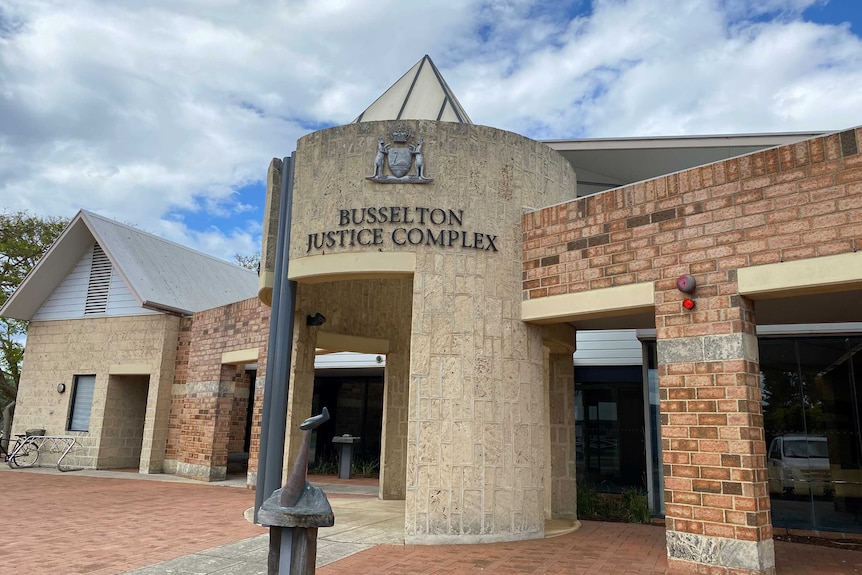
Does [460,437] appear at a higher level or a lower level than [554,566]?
higher

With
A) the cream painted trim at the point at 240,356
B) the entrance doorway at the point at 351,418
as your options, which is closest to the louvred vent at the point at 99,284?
the cream painted trim at the point at 240,356

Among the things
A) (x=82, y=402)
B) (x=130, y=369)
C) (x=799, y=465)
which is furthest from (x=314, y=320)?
(x=82, y=402)

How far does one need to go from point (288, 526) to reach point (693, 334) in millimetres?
4272

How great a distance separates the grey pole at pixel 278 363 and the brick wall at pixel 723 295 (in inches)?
172

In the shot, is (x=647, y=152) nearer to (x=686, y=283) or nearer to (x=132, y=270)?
(x=686, y=283)

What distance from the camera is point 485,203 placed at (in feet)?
26.5

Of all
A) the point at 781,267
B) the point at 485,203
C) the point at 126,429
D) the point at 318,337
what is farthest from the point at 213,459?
the point at 781,267

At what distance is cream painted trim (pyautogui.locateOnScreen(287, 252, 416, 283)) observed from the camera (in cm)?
784

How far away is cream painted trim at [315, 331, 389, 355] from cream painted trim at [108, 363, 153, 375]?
703 cm

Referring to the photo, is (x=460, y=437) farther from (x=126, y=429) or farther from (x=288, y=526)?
(x=126, y=429)

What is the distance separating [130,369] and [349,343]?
7991 millimetres

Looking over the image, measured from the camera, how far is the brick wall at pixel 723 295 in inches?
→ 227

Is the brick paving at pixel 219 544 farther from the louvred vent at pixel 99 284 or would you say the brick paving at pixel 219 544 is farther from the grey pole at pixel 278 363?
the louvred vent at pixel 99 284

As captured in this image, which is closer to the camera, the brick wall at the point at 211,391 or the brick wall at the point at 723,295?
the brick wall at the point at 723,295
